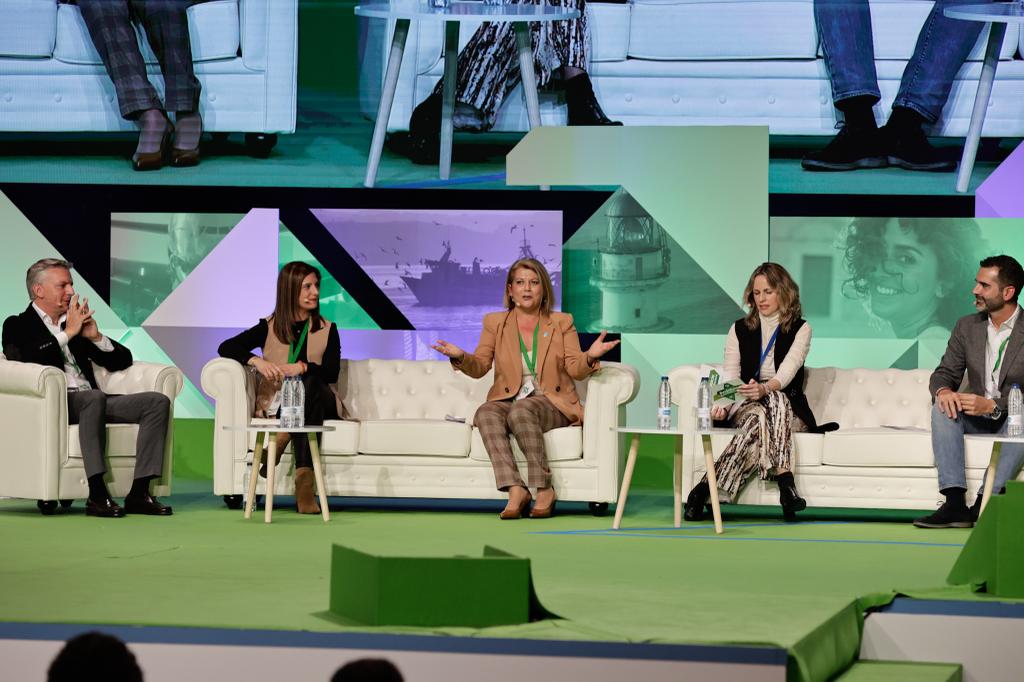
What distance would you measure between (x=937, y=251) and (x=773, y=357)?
1.61 meters

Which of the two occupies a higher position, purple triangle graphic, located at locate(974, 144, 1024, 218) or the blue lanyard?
purple triangle graphic, located at locate(974, 144, 1024, 218)

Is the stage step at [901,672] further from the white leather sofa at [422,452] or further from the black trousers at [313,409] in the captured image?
the black trousers at [313,409]

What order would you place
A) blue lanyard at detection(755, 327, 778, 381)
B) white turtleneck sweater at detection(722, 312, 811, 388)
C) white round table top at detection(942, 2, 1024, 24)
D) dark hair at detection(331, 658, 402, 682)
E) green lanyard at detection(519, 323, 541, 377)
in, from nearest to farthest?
dark hair at detection(331, 658, 402, 682) < white turtleneck sweater at detection(722, 312, 811, 388) < blue lanyard at detection(755, 327, 778, 381) < green lanyard at detection(519, 323, 541, 377) < white round table top at detection(942, 2, 1024, 24)

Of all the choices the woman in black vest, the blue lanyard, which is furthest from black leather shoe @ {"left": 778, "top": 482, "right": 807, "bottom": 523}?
the blue lanyard

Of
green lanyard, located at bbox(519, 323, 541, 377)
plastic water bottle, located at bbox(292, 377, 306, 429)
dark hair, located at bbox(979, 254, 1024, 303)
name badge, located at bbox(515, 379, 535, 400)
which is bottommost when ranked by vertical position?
plastic water bottle, located at bbox(292, 377, 306, 429)

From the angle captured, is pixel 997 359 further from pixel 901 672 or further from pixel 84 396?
pixel 84 396

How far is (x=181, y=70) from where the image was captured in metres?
8.10

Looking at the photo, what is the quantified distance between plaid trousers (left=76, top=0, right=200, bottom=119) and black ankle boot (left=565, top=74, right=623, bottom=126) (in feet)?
6.42

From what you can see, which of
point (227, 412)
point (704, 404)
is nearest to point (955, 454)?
point (704, 404)

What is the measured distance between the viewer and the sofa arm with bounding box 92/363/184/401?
265 inches

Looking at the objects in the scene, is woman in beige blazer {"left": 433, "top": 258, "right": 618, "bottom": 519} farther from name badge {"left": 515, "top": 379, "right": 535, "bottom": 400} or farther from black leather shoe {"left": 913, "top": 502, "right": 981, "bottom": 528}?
black leather shoe {"left": 913, "top": 502, "right": 981, "bottom": 528}

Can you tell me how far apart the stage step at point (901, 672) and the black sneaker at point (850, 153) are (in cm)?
436

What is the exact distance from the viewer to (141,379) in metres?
6.75

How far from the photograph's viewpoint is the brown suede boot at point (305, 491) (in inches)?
257
